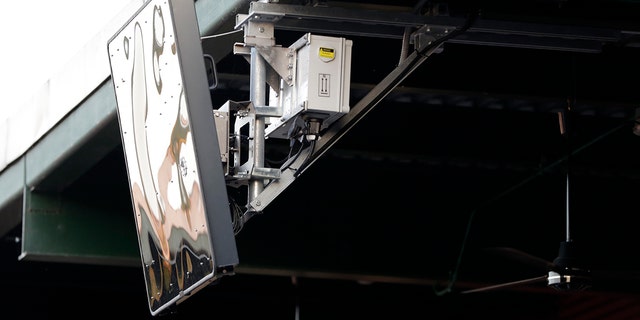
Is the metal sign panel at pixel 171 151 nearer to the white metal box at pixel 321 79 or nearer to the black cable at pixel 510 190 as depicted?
the white metal box at pixel 321 79

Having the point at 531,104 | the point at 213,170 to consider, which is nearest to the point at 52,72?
the point at 531,104

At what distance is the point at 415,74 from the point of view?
1201 cm

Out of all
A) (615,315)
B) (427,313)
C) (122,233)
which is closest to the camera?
(122,233)

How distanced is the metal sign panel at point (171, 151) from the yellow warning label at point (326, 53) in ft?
2.90

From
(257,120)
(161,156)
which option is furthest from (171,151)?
(257,120)

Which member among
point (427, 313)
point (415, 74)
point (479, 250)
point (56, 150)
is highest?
point (415, 74)

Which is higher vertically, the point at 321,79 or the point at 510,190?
the point at 321,79

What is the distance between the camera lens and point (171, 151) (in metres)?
8.64

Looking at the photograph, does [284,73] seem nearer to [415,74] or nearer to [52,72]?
[415,74]

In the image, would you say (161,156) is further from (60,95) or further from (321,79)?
(60,95)

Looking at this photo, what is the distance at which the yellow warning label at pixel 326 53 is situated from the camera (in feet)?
29.0

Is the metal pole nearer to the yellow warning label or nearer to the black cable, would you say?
the yellow warning label

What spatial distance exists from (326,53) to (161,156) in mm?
1195

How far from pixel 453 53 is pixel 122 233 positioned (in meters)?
4.60
